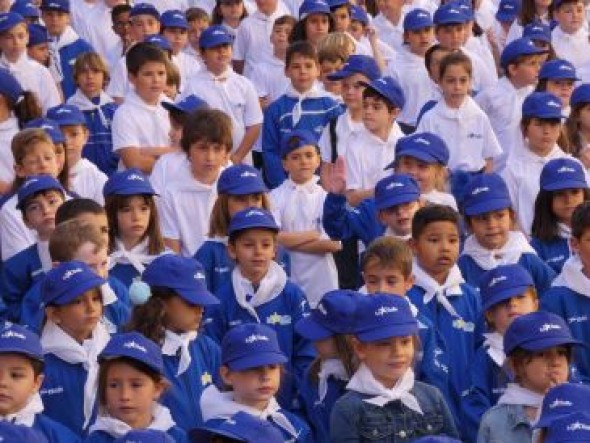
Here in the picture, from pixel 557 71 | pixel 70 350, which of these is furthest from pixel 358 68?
pixel 70 350

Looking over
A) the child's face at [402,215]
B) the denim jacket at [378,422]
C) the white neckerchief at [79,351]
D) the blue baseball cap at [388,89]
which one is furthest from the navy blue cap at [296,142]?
the denim jacket at [378,422]

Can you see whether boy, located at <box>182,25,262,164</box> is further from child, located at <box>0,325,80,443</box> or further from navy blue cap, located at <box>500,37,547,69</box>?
child, located at <box>0,325,80,443</box>

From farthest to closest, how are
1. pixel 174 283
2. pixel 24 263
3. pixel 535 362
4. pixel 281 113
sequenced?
pixel 281 113 → pixel 24 263 → pixel 174 283 → pixel 535 362

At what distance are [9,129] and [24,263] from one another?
256 cm

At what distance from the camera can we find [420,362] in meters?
8.39

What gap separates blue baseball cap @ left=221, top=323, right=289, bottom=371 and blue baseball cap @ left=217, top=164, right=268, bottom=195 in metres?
2.27

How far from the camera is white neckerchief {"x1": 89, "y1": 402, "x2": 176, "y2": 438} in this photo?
23.8 ft

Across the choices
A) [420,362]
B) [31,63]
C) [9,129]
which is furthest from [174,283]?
[31,63]

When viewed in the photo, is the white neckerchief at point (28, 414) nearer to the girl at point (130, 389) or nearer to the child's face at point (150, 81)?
the girl at point (130, 389)

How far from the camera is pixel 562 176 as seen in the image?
395 inches

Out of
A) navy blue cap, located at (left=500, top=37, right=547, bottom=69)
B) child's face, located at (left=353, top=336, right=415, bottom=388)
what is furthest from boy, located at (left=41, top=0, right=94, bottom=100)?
child's face, located at (left=353, top=336, right=415, bottom=388)

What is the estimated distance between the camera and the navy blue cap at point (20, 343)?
738cm

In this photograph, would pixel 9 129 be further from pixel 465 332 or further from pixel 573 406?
pixel 573 406

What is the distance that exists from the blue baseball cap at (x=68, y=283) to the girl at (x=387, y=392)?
1.26 m
